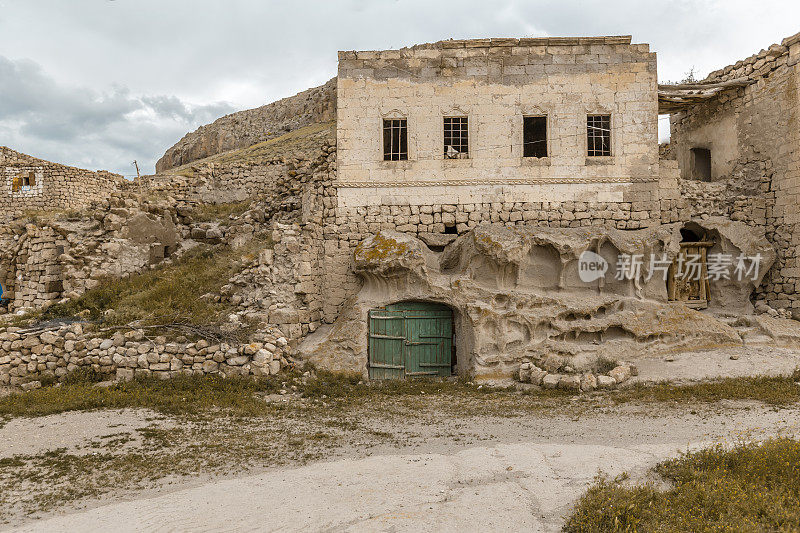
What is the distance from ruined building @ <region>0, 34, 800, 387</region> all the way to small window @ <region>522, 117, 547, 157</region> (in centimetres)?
7

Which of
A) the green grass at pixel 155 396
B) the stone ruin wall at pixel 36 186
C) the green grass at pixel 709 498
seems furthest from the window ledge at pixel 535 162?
the stone ruin wall at pixel 36 186

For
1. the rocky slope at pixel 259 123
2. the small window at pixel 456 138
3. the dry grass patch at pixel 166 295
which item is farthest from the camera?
the rocky slope at pixel 259 123

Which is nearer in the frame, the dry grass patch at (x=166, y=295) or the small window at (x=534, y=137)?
the dry grass patch at (x=166, y=295)

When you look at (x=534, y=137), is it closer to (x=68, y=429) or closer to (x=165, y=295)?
(x=165, y=295)

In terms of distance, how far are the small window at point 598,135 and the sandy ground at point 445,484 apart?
9.04 metres

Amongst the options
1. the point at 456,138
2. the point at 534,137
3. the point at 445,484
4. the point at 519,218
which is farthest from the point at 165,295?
the point at 534,137

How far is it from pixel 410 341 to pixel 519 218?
532cm

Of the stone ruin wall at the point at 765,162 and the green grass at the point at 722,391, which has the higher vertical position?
the stone ruin wall at the point at 765,162

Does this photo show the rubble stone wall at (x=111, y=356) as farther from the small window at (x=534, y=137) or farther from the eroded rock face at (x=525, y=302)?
the small window at (x=534, y=137)

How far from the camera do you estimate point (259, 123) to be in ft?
141

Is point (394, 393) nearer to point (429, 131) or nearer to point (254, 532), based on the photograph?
point (254, 532)

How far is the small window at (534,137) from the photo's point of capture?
14883 millimetres

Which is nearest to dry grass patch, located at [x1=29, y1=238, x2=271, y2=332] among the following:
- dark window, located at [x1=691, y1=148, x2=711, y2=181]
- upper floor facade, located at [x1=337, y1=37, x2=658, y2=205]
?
upper floor facade, located at [x1=337, y1=37, x2=658, y2=205]

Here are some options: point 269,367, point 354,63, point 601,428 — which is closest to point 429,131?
point 354,63
